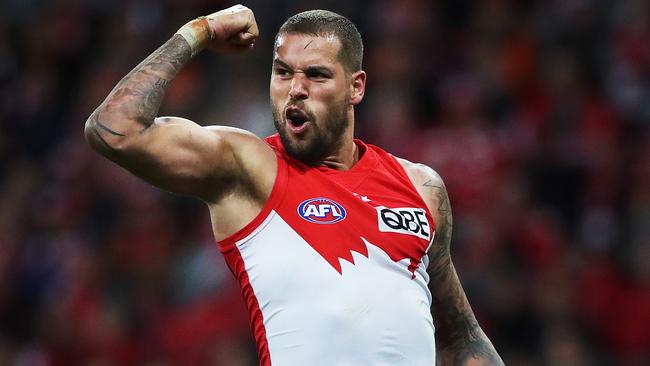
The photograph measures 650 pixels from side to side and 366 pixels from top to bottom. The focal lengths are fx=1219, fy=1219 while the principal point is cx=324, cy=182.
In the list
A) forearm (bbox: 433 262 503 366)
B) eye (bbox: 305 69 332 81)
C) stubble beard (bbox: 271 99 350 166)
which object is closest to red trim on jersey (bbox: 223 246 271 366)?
stubble beard (bbox: 271 99 350 166)

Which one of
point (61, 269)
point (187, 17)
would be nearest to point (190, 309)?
point (61, 269)

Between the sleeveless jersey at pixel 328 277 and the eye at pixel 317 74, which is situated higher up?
the eye at pixel 317 74

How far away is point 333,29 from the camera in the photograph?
15.1 feet

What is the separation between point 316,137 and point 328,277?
580 millimetres

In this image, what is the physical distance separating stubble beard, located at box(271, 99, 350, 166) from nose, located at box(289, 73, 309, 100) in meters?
0.08

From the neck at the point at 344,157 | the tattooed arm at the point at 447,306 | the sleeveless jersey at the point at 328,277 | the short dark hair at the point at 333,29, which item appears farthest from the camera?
the tattooed arm at the point at 447,306

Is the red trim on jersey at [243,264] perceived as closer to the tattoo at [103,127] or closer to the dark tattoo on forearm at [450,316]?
the tattoo at [103,127]

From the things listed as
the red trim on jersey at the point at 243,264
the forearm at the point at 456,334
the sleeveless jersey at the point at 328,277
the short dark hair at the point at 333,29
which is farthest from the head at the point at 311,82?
the forearm at the point at 456,334

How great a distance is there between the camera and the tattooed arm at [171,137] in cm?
410

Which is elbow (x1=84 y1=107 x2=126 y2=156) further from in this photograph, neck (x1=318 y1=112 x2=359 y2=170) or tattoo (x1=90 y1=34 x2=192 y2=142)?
neck (x1=318 y1=112 x2=359 y2=170)

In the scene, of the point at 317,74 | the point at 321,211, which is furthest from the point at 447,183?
Answer: the point at 321,211

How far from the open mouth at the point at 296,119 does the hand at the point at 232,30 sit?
0.96 ft

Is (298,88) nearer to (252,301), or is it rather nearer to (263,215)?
(263,215)

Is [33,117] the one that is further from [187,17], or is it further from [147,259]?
[147,259]
